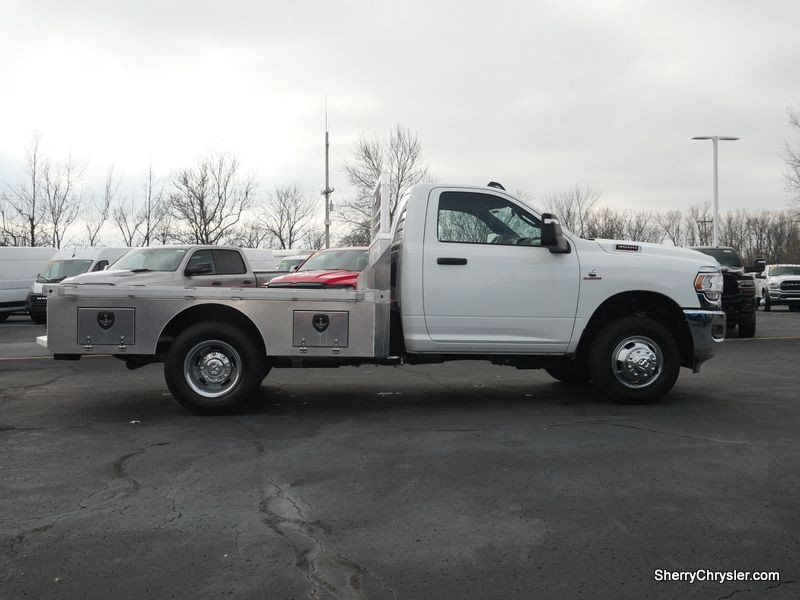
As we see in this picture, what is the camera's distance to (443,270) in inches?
283

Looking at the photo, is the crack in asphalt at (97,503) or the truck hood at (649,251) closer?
the crack in asphalt at (97,503)

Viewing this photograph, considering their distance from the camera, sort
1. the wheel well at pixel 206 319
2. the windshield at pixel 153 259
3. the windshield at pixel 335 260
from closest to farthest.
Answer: the wheel well at pixel 206 319
the windshield at pixel 153 259
the windshield at pixel 335 260

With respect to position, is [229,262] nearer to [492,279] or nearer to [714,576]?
[492,279]

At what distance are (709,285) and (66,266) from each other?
20547 millimetres

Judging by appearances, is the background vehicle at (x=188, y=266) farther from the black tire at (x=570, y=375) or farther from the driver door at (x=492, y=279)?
the black tire at (x=570, y=375)

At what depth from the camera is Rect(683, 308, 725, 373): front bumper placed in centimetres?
738

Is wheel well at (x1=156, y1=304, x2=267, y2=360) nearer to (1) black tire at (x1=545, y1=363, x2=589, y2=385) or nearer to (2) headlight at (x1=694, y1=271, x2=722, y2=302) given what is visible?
(1) black tire at (x1=545, y1=363, x2=589, y2=385)

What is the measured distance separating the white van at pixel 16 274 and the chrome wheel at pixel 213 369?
19.2 m

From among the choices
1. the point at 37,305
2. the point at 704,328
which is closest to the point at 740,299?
the point at 704,328

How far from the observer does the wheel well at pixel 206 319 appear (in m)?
7.08

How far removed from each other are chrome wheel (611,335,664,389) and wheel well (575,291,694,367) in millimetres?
327

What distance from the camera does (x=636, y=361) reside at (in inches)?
291

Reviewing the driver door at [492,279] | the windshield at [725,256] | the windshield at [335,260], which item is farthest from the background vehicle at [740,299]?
the driver door at [492,279]

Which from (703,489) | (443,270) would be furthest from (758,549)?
(443,270)
